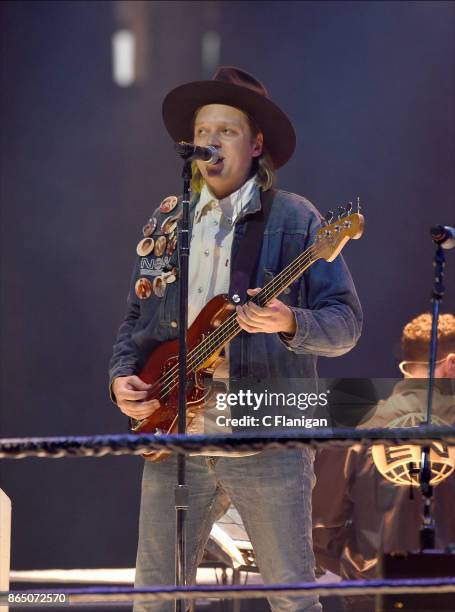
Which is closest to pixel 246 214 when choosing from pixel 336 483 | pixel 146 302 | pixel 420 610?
pixel 146 302

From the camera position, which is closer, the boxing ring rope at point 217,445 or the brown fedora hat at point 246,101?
the boxing ring rope at point 217,445

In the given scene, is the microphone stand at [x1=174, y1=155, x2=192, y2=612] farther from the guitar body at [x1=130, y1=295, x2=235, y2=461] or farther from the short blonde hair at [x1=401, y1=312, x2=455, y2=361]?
the short blonde hair at [x1=401, y1=312, x2=455, y2=361]

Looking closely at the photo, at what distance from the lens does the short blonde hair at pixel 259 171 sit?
310 centimetres

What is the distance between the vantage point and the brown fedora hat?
312cm

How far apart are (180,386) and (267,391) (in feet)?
0.81

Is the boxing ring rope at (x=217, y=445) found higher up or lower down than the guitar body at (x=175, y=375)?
lower down

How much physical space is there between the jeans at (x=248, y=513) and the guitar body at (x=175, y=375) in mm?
114

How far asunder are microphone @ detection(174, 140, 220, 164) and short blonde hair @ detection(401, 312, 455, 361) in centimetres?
126

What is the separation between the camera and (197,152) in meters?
2.88

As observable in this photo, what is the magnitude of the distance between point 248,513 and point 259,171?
1055 mm

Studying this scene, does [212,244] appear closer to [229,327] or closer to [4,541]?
[229,327]

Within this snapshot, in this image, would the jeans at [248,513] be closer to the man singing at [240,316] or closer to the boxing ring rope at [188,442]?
the man singing at [240,316]

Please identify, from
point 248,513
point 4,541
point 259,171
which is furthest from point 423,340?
point 4,541

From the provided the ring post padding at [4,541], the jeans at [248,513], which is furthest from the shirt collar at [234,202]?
the ring post padding at [4,541]
